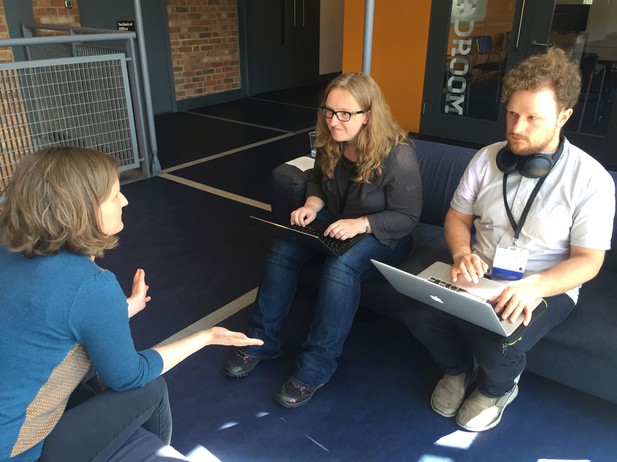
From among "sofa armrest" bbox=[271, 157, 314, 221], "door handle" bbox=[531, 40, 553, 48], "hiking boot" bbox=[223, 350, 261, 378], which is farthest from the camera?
"door handle" bbox=[531, 40, 553, 48]

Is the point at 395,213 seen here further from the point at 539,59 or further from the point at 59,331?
the point at 59,331

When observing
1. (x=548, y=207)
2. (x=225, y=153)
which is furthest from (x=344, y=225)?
(x=225, y=153)

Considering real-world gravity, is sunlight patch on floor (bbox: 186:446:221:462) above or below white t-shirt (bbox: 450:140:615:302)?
below

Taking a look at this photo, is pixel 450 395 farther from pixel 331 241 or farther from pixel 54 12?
pixel 54 12

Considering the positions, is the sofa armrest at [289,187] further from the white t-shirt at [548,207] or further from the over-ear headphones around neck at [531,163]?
the over-ear headphones around neck at [531,163]

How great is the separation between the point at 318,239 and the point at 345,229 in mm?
122

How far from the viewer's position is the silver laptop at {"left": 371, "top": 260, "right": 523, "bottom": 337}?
152 cm

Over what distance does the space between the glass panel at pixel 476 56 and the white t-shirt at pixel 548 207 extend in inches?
131

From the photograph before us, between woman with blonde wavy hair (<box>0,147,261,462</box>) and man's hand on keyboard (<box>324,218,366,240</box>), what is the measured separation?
92 centimetres

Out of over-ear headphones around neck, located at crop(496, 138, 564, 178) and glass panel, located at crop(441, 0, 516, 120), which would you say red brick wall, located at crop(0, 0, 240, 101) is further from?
over-ear headphones around neck, located at crop(496, 138, 564, 178)

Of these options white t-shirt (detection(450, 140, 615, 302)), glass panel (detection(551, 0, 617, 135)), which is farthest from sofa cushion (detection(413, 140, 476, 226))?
glass panel (detection(551, 0, 617, 135))

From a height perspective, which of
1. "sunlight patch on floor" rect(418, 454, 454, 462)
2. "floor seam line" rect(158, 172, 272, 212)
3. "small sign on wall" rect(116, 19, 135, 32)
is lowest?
"sunlight patch on floor" rect(418, 454, 454, 462)

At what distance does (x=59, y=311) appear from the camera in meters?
1.08

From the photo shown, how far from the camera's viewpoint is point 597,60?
177 inches
